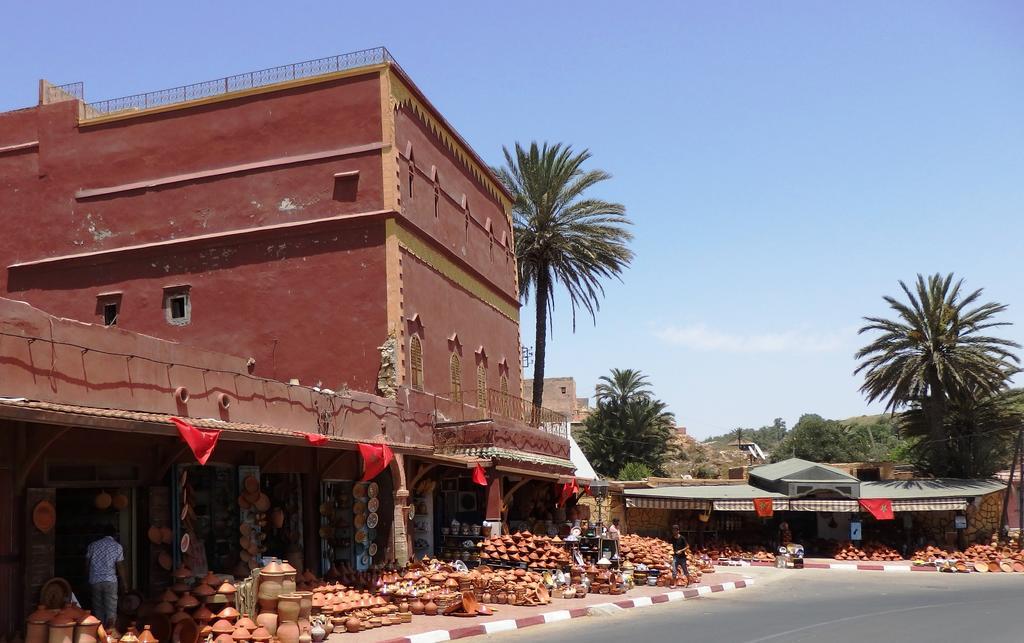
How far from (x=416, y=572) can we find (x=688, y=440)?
76721 millimetres

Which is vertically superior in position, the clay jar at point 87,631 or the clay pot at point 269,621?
the clay jar at point 87,631

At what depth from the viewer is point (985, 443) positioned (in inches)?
1582

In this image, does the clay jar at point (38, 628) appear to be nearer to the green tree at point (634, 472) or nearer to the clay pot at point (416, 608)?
the clay pot at point (416, 608)

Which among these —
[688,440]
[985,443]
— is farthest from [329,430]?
[688,440]

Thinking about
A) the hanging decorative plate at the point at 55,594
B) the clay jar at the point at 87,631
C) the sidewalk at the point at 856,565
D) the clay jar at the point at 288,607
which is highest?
the hanging decorative plate at the point at 55,594

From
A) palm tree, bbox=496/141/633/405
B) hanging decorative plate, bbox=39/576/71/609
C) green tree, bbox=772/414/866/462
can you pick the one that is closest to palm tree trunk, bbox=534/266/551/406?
palm tree, bbox=496/141/633/405

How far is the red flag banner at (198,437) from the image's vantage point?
12.7m

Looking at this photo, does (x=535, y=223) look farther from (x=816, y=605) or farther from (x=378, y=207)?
(x=816, y=605)

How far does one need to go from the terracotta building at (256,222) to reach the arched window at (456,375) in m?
0.16

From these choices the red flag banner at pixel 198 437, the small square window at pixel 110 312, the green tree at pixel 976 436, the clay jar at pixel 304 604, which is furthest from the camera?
the green tree at pixel 976 436

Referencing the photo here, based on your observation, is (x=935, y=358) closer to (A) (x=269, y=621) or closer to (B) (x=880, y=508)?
(B) (x=880, y=508)

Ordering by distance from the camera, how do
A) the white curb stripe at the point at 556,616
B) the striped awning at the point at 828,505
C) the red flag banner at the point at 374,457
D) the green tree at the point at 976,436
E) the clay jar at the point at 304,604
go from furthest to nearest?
1. the green tree at the point at 976,436
2. the striped awning at the point at 828,505
3. the red flag banner at the point at 374,457
4. the white curb stripe at the point at 556,616
5. the clay jar at the point at 304,604

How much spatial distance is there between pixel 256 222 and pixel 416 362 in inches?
206

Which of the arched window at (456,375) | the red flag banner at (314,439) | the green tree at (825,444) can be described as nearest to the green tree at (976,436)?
the arched window at (456,375)
